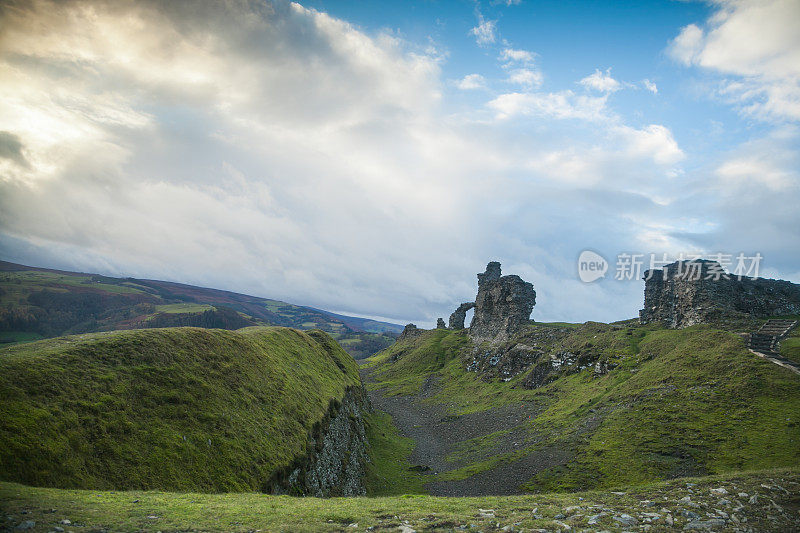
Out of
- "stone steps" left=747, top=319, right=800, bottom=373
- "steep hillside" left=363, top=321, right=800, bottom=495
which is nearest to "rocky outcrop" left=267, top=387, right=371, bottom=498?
"steep hillside" left=363, top=321, right=800, bottom=495

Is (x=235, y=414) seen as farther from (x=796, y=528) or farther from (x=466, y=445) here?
(x=466, y=445)

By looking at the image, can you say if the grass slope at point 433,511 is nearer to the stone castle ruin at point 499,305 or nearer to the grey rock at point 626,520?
the grey rock at point 626,520

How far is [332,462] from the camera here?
3209 centimetres

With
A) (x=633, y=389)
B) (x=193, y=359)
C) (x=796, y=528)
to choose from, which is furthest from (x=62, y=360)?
(x=633, y=389)

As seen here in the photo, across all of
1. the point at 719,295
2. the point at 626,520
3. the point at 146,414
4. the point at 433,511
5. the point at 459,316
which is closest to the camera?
the point at 626,520

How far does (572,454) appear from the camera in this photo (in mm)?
36906

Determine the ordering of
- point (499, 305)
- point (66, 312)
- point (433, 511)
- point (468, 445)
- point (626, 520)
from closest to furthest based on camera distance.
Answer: point (626, 520)
point (433, 511)
point (468, 445)
point (499, 305)
point (66, 312)

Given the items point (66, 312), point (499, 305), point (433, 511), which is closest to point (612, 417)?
point (433, 511)

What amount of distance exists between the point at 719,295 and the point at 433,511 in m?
66.9

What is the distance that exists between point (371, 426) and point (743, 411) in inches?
1803

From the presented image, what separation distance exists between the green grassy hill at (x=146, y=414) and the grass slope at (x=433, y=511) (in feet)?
8.61

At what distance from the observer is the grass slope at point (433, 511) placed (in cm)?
1116

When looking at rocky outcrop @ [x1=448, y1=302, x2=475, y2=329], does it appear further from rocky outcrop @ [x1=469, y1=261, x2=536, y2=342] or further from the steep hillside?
the steep hillside

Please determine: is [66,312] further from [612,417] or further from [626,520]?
[626,520]
